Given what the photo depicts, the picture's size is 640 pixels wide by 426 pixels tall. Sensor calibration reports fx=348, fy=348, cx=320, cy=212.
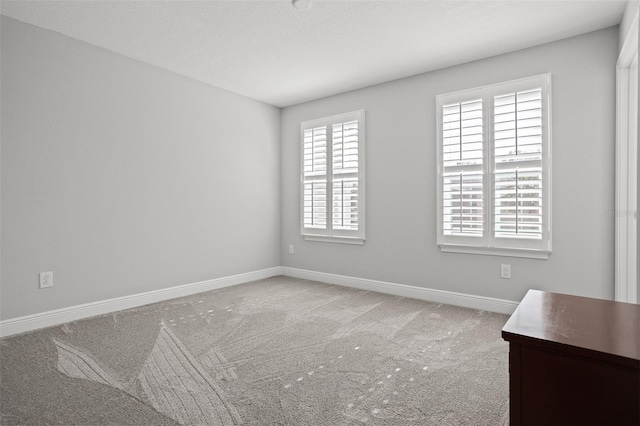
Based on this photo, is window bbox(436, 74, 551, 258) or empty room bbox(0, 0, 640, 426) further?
window bbox(436, 74, 551, 258)

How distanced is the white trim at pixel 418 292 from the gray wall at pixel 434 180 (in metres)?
0.06

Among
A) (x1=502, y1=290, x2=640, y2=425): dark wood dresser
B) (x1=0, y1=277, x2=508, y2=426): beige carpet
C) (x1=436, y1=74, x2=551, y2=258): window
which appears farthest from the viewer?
(x1=436, y1=74, x2=551, y2=258): window

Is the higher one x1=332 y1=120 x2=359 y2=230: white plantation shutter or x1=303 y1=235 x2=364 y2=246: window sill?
x1=332 y1=120 x2=359 y2=230: white plantation shutter

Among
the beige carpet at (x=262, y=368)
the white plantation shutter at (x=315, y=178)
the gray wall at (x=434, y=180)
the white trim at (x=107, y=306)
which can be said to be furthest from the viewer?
the white plantation shutter at (x=315, y=178)

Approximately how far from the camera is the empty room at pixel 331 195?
6.59 ft

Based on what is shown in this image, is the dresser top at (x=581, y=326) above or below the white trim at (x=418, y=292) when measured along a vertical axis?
above

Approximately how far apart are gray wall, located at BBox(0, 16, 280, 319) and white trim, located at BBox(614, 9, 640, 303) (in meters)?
3.83

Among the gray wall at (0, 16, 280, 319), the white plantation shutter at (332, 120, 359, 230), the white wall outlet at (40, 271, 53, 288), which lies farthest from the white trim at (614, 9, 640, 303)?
the white wall outlet at (40, 271, 53, 288)

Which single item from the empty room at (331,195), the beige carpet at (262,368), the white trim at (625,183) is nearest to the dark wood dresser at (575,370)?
the empty room at (331,195)

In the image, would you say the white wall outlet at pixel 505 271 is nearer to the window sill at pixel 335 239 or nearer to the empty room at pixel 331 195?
the empty room at pixel 331 195

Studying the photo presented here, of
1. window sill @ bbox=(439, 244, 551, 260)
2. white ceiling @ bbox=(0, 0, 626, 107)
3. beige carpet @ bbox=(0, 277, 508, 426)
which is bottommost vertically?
beige carpet @ bbox=(0, 277, 508, 426)

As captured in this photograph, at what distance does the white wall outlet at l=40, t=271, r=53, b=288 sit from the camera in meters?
2.89

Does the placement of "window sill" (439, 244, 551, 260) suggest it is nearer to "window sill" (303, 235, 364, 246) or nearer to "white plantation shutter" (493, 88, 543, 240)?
"white plantation shutter" (493, 88, 543, 240)

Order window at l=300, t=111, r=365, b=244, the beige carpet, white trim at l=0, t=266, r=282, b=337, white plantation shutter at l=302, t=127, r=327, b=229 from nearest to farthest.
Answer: the beige carpet < white trim at l=0, t=266, r=282, b=337 < window at l=300, t=111, r=365, b=244 < white plantation shutter at l=302, t=127, r=327, b=229
